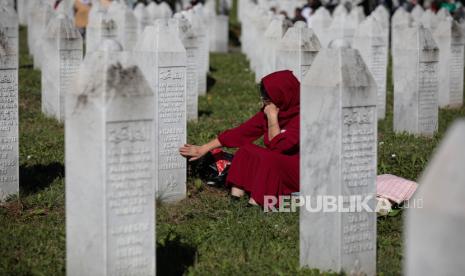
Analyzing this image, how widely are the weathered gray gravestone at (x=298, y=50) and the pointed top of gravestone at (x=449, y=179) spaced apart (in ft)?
25.1

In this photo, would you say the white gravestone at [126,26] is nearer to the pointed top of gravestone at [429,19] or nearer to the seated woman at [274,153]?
the pointed top of gravestone at [429,19]

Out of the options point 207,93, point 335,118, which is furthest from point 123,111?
point 207,93

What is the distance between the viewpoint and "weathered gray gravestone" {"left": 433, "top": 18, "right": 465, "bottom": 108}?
53.8ft

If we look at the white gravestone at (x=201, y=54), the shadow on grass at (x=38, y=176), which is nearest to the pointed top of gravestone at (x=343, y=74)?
the shadow on grass at (x=38, y=176)

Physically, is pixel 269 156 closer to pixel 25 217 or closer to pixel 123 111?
pixel 25 217

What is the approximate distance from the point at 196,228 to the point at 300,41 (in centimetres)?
407

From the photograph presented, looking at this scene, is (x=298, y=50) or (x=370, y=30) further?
(x=370, y=30)

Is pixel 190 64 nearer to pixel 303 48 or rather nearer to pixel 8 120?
pixel 303 48

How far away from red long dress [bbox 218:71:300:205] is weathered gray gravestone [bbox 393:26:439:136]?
4455mm

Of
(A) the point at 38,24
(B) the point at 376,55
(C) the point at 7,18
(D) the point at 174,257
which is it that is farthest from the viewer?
(A) the point at 38,24

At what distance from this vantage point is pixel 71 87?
638 centimetres

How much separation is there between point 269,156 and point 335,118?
8.32 ft

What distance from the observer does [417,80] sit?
44.0 ft

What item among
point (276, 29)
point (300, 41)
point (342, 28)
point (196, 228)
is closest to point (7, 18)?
point (276, 29)
